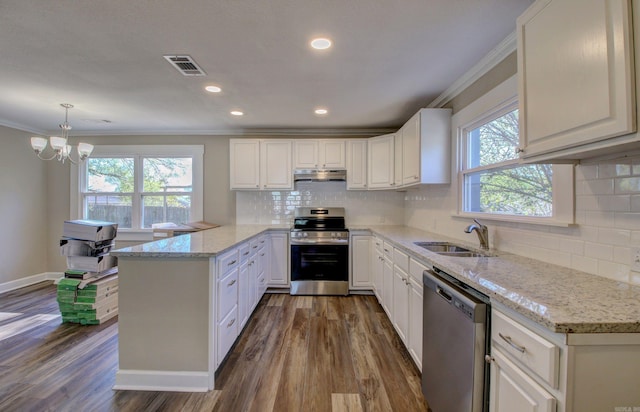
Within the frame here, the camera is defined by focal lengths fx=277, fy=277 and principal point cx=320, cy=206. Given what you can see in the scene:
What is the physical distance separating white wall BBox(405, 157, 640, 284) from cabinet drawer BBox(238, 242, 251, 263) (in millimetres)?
2217

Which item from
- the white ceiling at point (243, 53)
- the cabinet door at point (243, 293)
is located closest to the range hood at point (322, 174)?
the white ceiling at point (243, 53)

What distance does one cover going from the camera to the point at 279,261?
3.92 meters

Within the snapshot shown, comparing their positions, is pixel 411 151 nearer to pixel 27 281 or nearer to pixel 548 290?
pixel 548 290

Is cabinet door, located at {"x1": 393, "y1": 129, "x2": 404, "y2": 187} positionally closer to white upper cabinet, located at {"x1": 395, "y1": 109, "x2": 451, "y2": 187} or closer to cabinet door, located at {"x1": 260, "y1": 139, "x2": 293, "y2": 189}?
white upper cabinet, located at {"x1": 395, "y1": 109, "x2": 451, "y2": 187}

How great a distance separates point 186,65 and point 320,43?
1166 mm

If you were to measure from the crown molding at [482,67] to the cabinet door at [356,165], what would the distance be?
1279 mm

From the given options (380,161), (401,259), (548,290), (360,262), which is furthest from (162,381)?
(380,161)

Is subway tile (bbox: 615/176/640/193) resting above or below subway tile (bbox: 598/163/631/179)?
below

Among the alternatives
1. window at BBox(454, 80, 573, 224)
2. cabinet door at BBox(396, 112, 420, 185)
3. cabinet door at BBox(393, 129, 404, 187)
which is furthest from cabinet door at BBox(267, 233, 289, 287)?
window at BBox(454, 80, 573, 224)

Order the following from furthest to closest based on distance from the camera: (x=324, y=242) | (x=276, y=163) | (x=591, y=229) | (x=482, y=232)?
(x=276, y=163) → (x=324, y=242) → (x=482, y=232) → (x=591, y=229)

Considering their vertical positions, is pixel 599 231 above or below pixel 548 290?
above

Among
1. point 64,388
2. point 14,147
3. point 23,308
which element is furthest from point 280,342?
point 14,147

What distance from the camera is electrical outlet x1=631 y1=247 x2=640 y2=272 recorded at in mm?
1215

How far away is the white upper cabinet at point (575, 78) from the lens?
97cm
